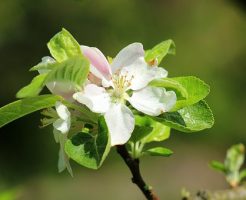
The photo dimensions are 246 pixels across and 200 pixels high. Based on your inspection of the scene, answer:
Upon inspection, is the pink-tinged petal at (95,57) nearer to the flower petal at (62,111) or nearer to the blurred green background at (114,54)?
the flower petal at (62,111)

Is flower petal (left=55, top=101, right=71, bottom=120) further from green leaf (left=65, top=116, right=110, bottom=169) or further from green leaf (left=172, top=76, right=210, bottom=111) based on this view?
green leaf (left=172, top=76, right=210, bottom=111)

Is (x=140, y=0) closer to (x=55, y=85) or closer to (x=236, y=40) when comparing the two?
(x=236, y=40)

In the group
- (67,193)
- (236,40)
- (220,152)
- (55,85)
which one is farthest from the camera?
(236,40)

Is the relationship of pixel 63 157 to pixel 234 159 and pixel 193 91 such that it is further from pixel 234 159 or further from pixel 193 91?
pixel 234 159

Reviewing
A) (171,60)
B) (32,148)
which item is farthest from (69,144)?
(171,60)

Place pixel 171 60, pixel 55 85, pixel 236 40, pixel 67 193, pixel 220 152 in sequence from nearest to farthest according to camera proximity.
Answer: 1. pixel 55 85
2. pixel 67 193
3. pixel 220 152
4. pixel 171 60
5. pixel 236 40

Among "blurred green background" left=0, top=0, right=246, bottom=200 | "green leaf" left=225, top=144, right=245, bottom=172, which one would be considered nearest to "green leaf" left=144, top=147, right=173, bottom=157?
"green leaf" left=225, top=144, right=245, bottom=172

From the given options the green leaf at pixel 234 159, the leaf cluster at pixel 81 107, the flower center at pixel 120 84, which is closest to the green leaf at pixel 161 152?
the leaf cluster at pixel 81 107
